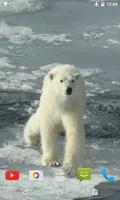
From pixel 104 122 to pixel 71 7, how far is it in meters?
2.80

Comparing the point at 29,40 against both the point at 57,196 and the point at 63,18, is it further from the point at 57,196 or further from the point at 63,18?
the point at 57,196

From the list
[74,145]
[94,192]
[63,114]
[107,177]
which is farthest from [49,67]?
[94,192]

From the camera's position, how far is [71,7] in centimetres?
743

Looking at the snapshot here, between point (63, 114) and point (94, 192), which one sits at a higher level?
point (63, 114)

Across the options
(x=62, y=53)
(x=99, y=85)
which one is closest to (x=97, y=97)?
(x=99, y=85)

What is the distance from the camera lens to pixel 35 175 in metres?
3.72

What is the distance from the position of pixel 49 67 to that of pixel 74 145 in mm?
1757

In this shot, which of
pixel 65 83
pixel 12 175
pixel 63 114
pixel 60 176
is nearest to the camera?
pixel 12 175

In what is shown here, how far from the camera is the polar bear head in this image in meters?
4.04

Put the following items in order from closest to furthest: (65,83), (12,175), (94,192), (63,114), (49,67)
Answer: (94,192)
(12,175)
(65,83)
(63,114)
(49,67)

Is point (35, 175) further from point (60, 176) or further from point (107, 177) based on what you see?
point (107, 177)

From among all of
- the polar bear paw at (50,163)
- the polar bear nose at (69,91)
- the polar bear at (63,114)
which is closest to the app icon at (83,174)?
the polar bear at (63,114)

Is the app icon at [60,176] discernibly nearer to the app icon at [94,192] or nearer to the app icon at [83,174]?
the app icon at [83,174]

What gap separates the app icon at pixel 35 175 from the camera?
369 cm
